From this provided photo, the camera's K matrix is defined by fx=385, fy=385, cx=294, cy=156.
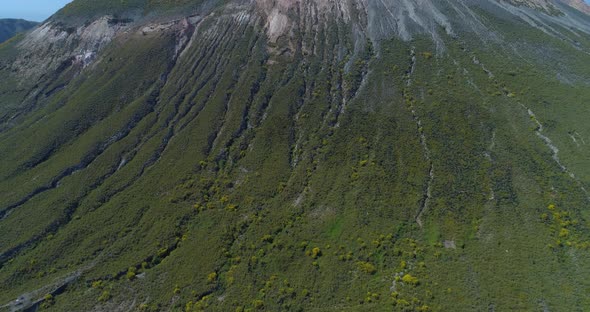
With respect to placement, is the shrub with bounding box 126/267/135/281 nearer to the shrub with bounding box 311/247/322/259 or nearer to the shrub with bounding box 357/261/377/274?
the shrub with bounding box 311/247/322/259

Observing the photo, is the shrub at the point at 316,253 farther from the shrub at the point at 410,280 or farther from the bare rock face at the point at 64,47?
the bare rock face at the point at 64,47

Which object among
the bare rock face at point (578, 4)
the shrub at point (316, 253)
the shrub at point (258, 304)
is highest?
the bare rock face at point (578, 4)

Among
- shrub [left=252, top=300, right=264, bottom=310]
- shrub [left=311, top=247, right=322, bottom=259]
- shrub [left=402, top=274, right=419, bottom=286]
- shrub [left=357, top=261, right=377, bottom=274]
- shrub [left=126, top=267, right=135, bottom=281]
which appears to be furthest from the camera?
shrub [left=126, top=267, right=135, bottom=281]

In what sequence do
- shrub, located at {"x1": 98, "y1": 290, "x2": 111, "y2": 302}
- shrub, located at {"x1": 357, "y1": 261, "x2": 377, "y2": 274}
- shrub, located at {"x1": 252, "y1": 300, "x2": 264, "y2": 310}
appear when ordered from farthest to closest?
shrub, located at {"x1": 98, "y1": 290, "x2": 111, "y2": 302} → shrub, located at {"x1": 357, "y1": 261, "x2": 377, "y2": 274} → shrub, located at {"x1": 252, "y1": 300, "x2": 264, "y2": 310}

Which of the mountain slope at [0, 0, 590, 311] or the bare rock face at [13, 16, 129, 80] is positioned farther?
the bare rock face at [13, 16, 129, 80]

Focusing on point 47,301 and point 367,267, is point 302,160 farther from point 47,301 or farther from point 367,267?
point 47,301

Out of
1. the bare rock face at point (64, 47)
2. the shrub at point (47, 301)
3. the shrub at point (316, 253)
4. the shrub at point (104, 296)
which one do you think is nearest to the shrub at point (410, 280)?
the shrub at point (316, 253)

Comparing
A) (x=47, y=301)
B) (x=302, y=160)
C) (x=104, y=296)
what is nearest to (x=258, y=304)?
(x=104, y=296)

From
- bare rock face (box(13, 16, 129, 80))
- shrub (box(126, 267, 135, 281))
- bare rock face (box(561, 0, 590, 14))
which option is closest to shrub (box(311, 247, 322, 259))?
shrub (box(126, 267, 135, 281))
